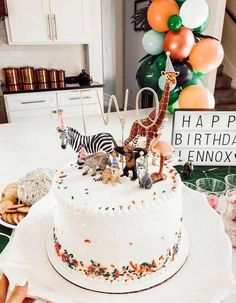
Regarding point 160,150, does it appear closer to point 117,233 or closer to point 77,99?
point 117,233

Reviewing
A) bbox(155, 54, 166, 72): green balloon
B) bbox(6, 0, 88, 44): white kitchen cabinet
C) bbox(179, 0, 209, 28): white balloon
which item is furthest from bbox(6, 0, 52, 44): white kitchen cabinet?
bbox(179, 0, 209, 28): white balloon

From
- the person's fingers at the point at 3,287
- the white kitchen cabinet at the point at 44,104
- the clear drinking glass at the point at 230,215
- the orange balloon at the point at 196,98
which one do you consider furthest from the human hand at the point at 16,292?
the white kitchen cabinet at the point at 44,104

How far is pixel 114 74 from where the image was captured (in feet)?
17.7

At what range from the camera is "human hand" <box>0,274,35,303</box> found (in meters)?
0.51

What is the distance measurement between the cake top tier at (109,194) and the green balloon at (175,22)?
1.22 metres

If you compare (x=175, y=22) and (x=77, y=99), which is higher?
(x=175, y=22)

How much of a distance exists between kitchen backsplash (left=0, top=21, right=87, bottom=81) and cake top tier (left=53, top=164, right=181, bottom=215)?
10.1 ft

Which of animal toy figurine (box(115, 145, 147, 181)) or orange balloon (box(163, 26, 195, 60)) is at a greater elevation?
orange balloon (box(163, 26, 195, 60))

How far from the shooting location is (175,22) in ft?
5.35

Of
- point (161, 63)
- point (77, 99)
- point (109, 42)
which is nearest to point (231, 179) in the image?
point (161, 63)

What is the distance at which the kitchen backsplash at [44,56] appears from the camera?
10.9 ft

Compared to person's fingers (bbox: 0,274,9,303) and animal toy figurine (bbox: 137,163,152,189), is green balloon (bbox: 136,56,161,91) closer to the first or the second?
animal toy figurine (bbox: 137,163,152,189)

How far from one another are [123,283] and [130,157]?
0.30 m

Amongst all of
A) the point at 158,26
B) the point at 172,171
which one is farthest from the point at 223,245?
the point at 158,26
